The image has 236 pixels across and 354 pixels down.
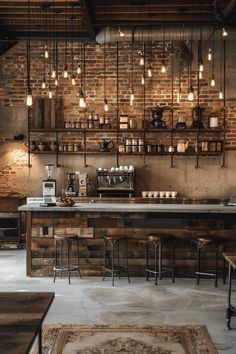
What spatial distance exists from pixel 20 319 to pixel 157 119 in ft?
25.1

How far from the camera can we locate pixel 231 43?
10.6 metres

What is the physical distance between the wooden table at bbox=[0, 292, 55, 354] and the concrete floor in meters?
1.86

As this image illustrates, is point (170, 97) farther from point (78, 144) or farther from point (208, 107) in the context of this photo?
point (78, 144)

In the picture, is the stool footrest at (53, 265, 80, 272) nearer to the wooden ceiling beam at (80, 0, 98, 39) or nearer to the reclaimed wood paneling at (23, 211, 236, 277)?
the reclaimed wood paneling at (23, 211, 236, 277)

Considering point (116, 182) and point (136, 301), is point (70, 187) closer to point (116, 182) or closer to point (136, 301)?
point (116, 182)

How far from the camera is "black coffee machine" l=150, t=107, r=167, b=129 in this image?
34.3 feet

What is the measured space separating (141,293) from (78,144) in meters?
4.74

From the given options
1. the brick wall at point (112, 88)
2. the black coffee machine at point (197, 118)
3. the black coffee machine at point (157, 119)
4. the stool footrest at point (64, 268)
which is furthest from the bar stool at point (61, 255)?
the black coffee machine at point (197, 118)

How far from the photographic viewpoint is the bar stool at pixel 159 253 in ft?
23.7

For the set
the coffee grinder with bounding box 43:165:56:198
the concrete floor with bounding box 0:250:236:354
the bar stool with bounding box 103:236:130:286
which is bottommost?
the concrete floor with bounding box 0:250:236:354

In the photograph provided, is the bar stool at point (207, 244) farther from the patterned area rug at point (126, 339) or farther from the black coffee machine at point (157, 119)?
the black coffee machine at point (157, 119)

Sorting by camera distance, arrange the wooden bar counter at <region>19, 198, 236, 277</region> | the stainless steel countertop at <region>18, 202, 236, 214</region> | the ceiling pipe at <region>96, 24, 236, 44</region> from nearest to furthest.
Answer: the stainless steel countertop at <region>18, 202, 236, 214</region>, the wooden bar counter at <region>19, 198, 236, 277</region>, the ceiling pipe at <region>96, 24, 236, 44</region>

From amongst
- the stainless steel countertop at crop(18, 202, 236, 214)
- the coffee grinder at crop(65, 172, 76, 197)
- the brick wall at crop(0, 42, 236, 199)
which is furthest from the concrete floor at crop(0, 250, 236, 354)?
the brick wall at crop(0, 42, 236, 199)

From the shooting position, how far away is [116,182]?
10.3 meters
